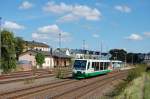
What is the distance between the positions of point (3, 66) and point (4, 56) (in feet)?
11.6

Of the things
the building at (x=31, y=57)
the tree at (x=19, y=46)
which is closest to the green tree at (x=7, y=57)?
the building at (x=31, y=57)

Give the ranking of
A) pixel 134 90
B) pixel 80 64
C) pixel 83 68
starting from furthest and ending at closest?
1. pixel 80 64
2. pixel 83 68
3. pixel 134 90

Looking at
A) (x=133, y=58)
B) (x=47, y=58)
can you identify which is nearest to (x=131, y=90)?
(x=47, y=58)

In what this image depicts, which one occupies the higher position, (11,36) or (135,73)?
(11,36)

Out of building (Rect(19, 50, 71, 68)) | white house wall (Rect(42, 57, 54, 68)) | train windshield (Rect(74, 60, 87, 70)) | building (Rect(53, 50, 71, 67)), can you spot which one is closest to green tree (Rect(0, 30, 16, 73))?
train windshield (Rect(74, 60, 87, 70))

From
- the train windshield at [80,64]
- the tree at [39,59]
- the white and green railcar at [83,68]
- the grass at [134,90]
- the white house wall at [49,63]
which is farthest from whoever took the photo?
the white house wall at [49,63]

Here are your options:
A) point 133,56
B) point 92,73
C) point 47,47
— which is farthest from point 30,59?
point 133,56

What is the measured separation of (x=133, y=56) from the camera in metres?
191

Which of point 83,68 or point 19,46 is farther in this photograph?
point 19,46

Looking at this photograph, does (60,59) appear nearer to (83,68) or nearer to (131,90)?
(83,68)

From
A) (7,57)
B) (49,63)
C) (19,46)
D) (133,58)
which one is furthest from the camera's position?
(133,58)

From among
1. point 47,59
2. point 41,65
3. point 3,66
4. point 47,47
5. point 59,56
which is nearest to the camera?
point 3,66

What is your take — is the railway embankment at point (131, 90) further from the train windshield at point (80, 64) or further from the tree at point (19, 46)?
the tree at point (19, 46)

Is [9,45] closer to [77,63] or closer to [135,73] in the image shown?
[77,63]
